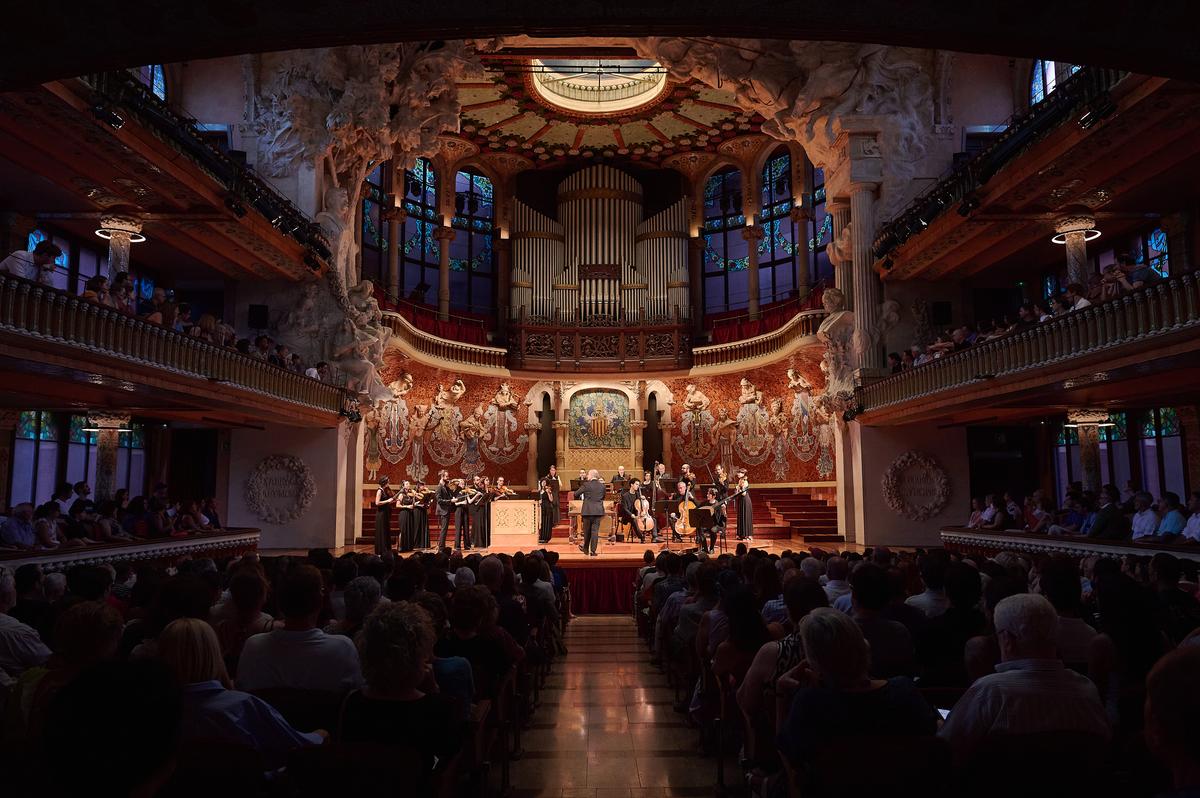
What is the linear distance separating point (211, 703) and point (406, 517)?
14756 millimetres

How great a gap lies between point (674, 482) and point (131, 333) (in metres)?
14.9

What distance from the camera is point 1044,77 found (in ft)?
59.6

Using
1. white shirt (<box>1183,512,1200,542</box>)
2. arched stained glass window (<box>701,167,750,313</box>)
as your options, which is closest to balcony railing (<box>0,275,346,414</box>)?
white shirt (<box>1183,512,1200,542</box>)

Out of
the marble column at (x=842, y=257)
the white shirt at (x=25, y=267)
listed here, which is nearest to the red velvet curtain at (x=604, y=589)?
the white shirt at (x=25, y=267)

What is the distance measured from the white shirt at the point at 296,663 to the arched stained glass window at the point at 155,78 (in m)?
16.2

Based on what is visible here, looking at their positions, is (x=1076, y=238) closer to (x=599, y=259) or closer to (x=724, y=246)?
(x=724, y=246)

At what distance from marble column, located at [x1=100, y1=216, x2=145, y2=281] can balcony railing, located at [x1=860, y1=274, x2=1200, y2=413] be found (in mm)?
13506

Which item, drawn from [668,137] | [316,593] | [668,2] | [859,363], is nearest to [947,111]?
[859,363]

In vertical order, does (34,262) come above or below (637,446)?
above

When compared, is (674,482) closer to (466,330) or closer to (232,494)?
(466,330)

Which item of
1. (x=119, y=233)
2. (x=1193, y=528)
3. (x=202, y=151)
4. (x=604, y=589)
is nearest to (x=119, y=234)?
(x=119, y=233)

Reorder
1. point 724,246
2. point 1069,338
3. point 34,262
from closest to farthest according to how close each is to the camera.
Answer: point 34,262, point 1069,338, point 724,246

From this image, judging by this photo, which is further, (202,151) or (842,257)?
(842,257)

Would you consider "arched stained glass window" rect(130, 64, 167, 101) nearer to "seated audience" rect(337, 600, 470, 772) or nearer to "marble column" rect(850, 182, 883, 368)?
"marble column" rect(850, 182, 883, 368)
